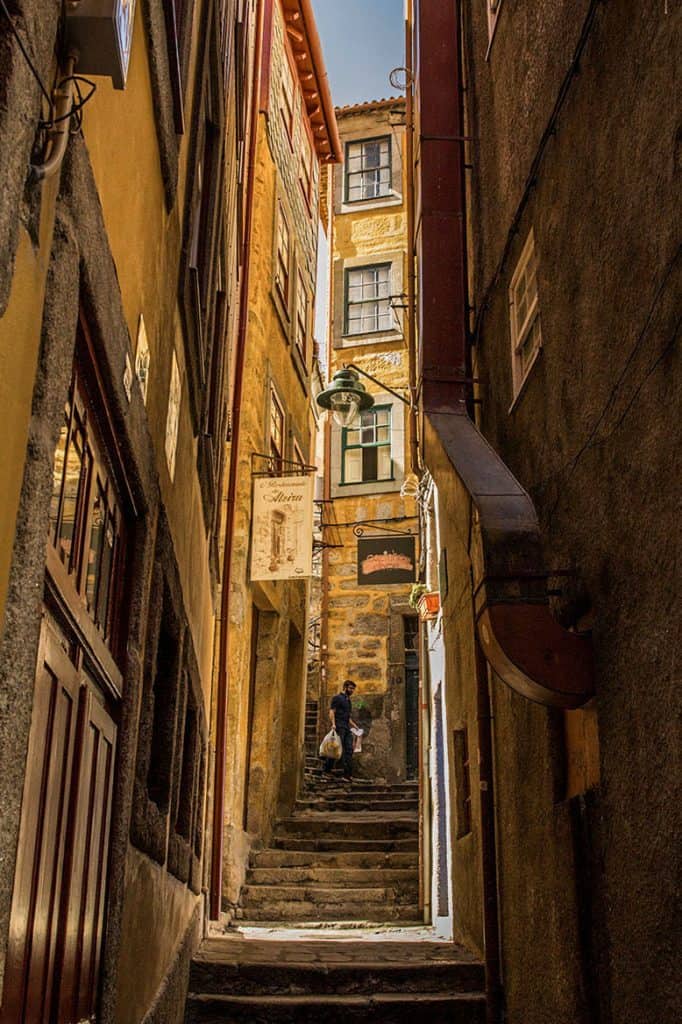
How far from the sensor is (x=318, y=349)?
2195 cm

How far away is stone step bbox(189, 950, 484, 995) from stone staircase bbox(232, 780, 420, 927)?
3864 mm

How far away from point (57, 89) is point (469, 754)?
22.7 feet

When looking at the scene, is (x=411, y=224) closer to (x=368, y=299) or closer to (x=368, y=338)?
(x=368, y=338)

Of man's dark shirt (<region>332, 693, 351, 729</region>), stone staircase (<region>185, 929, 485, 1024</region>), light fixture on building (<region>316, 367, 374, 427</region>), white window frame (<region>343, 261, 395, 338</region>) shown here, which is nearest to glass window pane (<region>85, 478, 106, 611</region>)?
stone staircase (<region>185, 929, 485, 1024</region>)

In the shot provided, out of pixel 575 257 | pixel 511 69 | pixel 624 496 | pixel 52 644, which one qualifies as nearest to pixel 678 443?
pixel 624 496

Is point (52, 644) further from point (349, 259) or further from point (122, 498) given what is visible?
point (349, 259)

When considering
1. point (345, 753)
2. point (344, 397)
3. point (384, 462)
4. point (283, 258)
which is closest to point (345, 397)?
point (344, 397)

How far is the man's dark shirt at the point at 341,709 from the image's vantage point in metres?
17.2

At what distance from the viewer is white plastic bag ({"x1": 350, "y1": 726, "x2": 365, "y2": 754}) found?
1804 centimetres

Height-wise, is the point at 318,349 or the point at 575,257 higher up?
the point at 318,349

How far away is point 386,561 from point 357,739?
3489 mm

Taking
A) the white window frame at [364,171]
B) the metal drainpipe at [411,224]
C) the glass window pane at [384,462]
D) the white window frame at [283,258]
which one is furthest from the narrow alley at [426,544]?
the white window frame at [364,171]

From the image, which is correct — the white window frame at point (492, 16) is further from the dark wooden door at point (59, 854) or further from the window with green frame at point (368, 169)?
the window with green frame at point (368, 169)

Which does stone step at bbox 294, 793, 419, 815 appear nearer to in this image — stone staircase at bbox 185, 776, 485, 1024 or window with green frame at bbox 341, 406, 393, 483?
stone staircase at bbox 185, 776, 485, 1024
